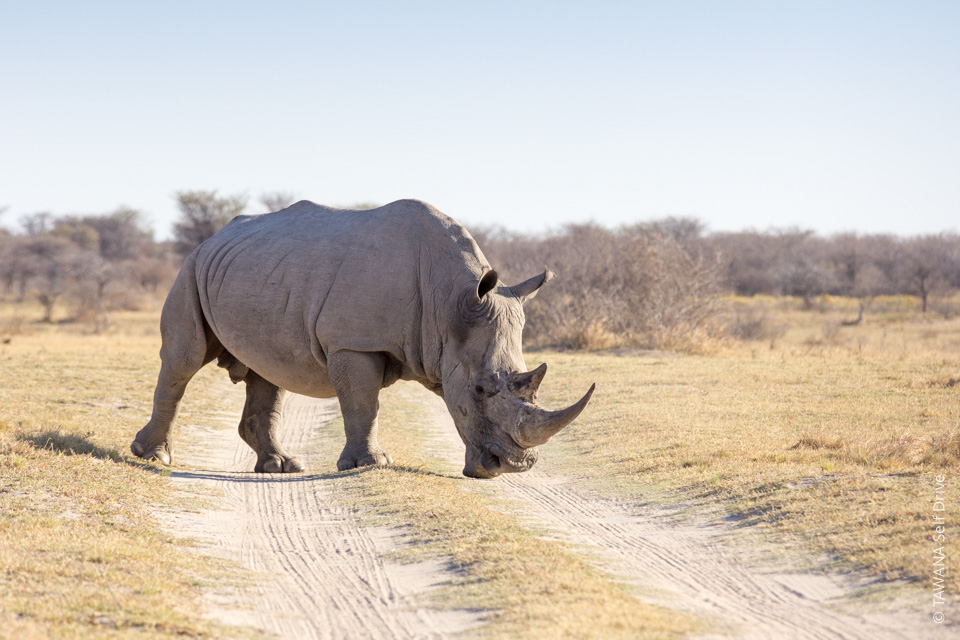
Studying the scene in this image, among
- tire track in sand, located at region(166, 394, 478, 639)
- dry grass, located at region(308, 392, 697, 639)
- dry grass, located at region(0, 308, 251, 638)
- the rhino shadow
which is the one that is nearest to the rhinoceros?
→ the rhino shadow

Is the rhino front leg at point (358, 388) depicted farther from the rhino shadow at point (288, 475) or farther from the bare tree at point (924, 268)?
the bare tree at point (924, 268)

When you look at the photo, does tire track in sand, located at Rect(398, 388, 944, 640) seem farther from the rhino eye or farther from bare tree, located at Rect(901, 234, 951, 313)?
bare tree, located at Rect(901, 234, 951, 313)

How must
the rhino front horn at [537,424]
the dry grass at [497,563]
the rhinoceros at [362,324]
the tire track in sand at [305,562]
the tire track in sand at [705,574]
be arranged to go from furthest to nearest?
1. the rhinoceros at [362,324]
2. the rhino front horn at [537,424]
3. the tire track in sand at [305,562]
4. the tire track in sand at [705,574]
5. the dry grass at [497,563]

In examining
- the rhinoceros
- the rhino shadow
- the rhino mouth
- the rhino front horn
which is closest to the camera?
the rhino front horn

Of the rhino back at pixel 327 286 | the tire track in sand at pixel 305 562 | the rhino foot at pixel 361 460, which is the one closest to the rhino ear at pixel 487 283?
the rhino back at pixel 327 286

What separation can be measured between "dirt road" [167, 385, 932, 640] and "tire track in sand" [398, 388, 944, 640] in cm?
1

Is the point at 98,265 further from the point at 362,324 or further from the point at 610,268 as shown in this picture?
the point at 362,324

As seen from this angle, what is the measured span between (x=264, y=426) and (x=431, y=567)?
4.89m

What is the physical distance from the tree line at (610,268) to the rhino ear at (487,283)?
17.5 meters

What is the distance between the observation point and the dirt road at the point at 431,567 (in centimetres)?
537

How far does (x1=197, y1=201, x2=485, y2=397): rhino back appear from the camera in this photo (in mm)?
9234

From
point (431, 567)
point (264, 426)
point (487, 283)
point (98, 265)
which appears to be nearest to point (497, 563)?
point (431, 567)

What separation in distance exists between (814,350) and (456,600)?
1993 centimetres

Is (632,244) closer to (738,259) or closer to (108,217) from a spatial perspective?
(738,259)
